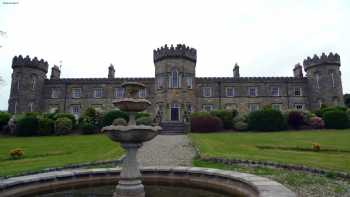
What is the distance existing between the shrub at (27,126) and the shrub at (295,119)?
26.9 m

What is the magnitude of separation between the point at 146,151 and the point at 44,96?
32.3m

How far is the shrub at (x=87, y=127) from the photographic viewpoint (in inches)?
1147

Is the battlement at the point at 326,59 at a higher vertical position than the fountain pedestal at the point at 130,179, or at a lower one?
higher

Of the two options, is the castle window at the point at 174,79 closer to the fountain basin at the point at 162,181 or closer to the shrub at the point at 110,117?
the shrub at the point at 110,117

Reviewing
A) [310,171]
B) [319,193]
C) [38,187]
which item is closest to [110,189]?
[38,187]

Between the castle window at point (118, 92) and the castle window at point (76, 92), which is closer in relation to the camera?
the castle window at point (118, 92)

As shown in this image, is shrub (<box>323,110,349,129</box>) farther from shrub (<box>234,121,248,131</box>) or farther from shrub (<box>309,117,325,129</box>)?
shrub (<box>234,121,248,131</box>)

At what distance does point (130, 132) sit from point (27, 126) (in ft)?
84.4

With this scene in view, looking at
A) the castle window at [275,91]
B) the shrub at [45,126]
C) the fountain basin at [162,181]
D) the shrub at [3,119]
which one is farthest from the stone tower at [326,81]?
the shrub at [3,119]

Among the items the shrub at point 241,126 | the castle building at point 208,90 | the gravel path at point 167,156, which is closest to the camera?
the gravel path at point 167,156

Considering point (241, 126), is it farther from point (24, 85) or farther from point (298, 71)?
point (24, 85)

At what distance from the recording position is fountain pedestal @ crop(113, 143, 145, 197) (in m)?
6.80

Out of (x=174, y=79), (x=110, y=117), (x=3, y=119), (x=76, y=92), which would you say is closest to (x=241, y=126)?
(x=174, y=79)

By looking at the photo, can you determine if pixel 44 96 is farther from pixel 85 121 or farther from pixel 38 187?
pixel 38 187
